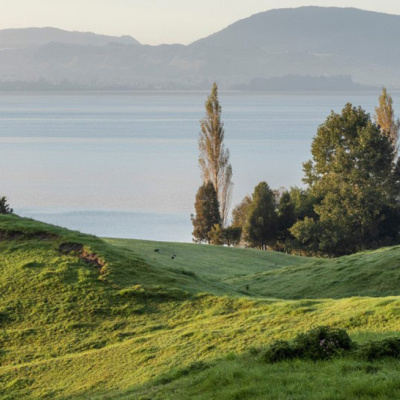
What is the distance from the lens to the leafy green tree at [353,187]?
60094mm

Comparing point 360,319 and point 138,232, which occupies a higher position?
point 360,319

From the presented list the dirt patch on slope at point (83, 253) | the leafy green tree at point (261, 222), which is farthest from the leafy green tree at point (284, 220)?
the dirt patch on slope at point (83, 253)

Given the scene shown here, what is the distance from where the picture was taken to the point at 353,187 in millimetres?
60688

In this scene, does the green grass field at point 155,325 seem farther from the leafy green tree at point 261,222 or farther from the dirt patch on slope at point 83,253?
the leafy green tree at point 261,222

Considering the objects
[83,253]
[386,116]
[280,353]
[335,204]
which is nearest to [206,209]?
[335,204]

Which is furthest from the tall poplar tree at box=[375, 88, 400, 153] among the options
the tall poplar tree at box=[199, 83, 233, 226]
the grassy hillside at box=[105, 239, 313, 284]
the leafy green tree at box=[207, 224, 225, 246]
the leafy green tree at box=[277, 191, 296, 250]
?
the grassy hillside at box=[105, 239, 313, 284]

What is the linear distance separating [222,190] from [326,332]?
61.7 m

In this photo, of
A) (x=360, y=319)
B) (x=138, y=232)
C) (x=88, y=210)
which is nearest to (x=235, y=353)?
(x=360, y=319)

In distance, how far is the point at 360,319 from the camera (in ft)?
52.1

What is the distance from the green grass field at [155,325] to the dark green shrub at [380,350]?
0.24 m

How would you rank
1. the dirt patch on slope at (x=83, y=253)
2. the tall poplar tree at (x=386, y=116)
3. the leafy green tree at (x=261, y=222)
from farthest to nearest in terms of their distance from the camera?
1. the tall poplar tree at (x=386, y=116)
2. the leafy green tree at (x=261, y=222)
3. the dirt patch on slope at (x=83, y=253)

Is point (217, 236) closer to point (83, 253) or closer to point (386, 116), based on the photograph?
point (386, 116)

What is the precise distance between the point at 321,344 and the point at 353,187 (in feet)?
161

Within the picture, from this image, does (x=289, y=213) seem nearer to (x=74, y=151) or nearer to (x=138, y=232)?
(x=138, y=232)
